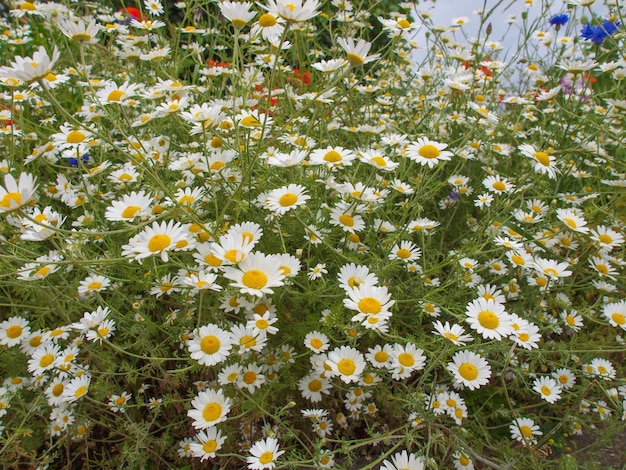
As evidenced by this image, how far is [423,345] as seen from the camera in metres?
1.62

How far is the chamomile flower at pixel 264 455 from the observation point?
137 cm

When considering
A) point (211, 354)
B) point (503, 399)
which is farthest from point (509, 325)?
point (211, 354)

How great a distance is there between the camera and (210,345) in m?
1.47

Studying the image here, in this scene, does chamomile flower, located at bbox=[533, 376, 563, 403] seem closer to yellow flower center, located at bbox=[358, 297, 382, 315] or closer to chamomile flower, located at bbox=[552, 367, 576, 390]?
chamomile flower, located at bbox=[552, 367, 576, 390]

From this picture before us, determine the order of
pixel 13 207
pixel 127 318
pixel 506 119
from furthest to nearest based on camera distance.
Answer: pixel 506 119 → pixel 127 318 → pixel 13 207

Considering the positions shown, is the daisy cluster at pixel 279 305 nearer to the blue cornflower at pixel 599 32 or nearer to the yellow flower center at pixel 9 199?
the yellow flower center at pixel 9 199

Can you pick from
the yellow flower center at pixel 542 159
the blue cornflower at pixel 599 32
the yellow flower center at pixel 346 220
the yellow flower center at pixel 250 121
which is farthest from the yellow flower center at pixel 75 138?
the blue cornflower at pixel 599 32

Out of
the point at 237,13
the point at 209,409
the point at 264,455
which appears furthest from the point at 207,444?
the point at 237,13

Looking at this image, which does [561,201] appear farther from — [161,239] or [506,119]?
[161,239]

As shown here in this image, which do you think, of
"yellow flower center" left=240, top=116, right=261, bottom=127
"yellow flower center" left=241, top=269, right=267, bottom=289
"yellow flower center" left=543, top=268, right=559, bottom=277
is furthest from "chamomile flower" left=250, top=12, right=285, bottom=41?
"yellow flower center" left=543, top=268, right=559, bottom=277

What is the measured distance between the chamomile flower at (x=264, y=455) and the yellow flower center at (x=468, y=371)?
63 centimetres

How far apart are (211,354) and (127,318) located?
0.47 metres

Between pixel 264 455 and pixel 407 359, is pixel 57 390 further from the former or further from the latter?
pixel 407 359

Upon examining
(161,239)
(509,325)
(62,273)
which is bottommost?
(62,273)
